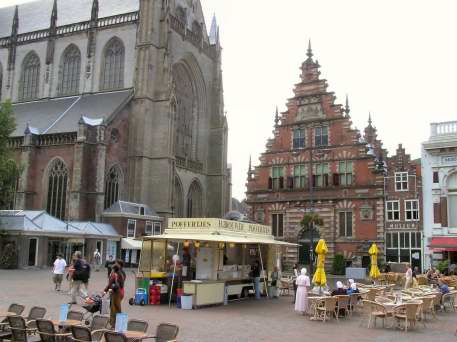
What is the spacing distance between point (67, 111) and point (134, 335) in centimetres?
4632

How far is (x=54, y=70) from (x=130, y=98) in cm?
1298

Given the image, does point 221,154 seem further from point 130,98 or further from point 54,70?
point 54,70

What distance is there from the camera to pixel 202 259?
68.1 ft

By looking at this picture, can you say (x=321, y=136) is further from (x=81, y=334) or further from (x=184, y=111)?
(x=81, y=334)

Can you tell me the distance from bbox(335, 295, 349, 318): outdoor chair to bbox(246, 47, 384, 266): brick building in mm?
23857

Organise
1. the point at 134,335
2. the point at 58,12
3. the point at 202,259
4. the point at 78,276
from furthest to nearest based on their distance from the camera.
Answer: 1. the point at 58,12
2. the point at 202,259
3. the point at 78,276
4. the point at 134,335

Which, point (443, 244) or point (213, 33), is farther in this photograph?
point (213, 33)

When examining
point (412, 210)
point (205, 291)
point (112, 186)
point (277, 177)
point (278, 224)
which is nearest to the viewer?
point (205, 291)

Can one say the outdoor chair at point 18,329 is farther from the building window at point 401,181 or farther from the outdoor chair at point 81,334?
the building window at point 401,181

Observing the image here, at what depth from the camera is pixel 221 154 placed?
61000 millimetres

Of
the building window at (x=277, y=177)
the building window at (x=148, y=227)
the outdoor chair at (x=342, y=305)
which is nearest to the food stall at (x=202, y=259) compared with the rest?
the outdoor chair at (x=342, y=305)

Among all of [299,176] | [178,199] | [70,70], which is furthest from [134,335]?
[70,70]

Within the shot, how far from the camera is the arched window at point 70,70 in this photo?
57.7 meters

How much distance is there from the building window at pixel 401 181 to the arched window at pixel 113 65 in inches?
1137
